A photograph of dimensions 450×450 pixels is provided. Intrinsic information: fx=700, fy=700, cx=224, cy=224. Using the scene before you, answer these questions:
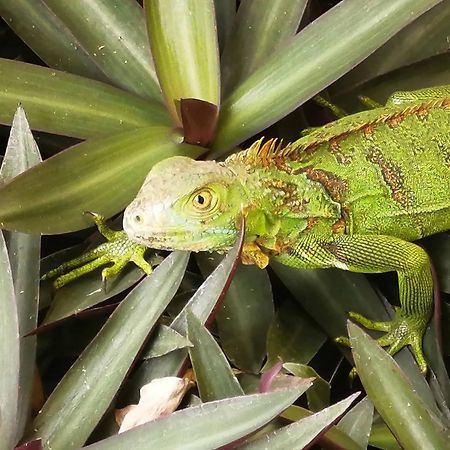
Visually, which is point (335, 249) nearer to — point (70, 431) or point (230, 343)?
point (230, 343)

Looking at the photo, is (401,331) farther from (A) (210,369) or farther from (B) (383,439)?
(A) (210,369)

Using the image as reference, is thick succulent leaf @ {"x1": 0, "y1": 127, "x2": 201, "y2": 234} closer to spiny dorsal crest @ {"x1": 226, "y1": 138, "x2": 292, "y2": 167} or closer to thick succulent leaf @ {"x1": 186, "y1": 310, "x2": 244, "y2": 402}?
spiny dorsal crest @ {"x1": 226, "y1": 138, "x2": 292, "y2": 167}

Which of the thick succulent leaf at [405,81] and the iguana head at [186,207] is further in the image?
the thick succulent leaf at [405,81]

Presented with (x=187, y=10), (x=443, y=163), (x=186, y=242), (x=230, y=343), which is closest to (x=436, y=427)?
(x=230, y=343)

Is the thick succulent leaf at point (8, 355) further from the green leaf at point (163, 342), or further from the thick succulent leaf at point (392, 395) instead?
the thick succulent leaf at point (392, 395)

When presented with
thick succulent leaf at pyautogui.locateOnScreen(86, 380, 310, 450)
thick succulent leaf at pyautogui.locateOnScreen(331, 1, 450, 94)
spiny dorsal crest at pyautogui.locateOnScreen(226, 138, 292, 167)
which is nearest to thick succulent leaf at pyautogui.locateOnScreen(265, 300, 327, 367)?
spiny dorsal crest at pyautogui.locateOnScreen(226, 138, 292, 167)

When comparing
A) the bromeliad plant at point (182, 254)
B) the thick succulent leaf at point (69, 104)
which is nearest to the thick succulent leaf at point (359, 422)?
the bromeliad plant at point (182, 254)
